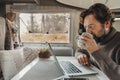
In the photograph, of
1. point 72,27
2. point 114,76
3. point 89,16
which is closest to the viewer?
point 114,76

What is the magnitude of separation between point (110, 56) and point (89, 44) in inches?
10.8

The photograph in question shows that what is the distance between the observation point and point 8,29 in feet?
11.1

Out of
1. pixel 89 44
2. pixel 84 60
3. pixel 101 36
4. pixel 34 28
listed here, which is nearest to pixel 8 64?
pixel 84 60

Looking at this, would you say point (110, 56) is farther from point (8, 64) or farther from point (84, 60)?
point (8, 64)

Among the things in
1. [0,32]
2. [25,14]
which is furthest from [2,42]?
[25,14]

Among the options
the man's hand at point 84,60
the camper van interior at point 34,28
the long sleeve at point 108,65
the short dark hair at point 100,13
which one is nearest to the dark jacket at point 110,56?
the long sleeve at point 108,65

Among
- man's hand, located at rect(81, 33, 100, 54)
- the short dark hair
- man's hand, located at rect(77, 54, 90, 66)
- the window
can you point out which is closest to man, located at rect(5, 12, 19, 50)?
the window

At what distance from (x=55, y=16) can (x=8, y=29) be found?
1162 mm

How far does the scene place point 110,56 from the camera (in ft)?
4.48

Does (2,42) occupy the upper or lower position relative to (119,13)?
lower

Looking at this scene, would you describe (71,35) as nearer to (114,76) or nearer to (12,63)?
(12,63)

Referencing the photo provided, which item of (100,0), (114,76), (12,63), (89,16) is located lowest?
(12,63)

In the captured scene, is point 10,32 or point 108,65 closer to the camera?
point 108,65

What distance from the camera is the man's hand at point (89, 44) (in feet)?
3.75
